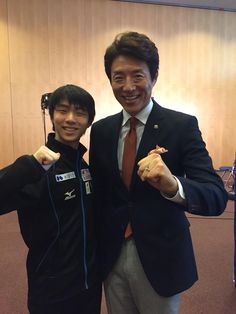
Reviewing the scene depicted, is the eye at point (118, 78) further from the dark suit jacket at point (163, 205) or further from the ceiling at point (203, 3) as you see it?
the ceiling at point (203, 3)

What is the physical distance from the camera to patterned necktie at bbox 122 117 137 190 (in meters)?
1.10

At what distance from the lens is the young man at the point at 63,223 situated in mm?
1146

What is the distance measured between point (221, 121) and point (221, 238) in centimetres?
430

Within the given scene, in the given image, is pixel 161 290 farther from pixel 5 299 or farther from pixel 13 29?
pixel 13 29

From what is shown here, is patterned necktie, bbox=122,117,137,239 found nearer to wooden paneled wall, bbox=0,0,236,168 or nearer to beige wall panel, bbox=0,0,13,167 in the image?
wooden paneled wall, bbox=0,0,236,168

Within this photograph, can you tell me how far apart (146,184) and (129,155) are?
0.42ft

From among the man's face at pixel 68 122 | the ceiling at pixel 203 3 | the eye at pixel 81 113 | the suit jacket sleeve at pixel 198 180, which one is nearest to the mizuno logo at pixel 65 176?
the man's face at pixel 68 122

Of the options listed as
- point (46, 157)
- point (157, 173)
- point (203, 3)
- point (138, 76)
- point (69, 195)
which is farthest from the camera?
point (203, 3)

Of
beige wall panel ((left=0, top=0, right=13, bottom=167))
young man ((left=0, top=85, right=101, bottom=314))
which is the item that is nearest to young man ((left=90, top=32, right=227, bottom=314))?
young man ((left=0, top=85, right=101, bottom=314))

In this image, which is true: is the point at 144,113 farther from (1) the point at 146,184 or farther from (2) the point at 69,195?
(2) the point at 69,195

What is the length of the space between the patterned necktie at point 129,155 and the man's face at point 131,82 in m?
0.07

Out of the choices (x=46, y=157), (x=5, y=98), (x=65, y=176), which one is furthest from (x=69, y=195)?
(x=5, y=98)

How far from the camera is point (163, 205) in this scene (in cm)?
108

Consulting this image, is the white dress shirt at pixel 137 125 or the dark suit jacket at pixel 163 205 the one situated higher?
the white dress shirt at pixel 137 125
